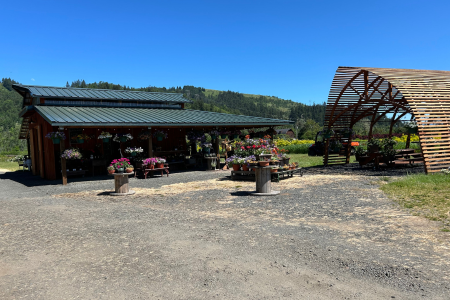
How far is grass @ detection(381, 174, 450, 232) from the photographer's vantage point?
6.11 metres

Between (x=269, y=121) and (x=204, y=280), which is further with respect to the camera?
(x=269, y=121)

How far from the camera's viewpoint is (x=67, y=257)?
14.9 ft

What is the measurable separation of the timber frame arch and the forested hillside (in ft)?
30.8

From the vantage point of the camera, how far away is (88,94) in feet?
55.5

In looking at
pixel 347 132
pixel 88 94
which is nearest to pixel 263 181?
pixel 347 132

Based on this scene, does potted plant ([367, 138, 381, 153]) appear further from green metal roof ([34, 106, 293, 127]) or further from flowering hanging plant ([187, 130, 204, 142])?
flowering hanging plant ([187, 130, 204, 142])

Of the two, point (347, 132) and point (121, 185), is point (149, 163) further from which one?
point (347, 132)

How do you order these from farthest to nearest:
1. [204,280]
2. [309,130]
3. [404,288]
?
[309,130]
[204,280]
[404,288]

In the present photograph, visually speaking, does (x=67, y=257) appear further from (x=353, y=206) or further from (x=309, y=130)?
(x=309, y=130)

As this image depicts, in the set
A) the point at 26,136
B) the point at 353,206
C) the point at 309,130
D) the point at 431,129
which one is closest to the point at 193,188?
the point at 353,206

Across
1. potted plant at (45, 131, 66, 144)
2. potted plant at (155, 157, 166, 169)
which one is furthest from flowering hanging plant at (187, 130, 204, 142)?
potted plant at (45, 131, 66, 144)

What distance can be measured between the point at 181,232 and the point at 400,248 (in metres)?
3.23

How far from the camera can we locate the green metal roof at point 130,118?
12.6 meters

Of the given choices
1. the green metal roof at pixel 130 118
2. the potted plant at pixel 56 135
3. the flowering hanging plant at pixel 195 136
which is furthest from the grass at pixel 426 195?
the potted plant at pixel 56 135
